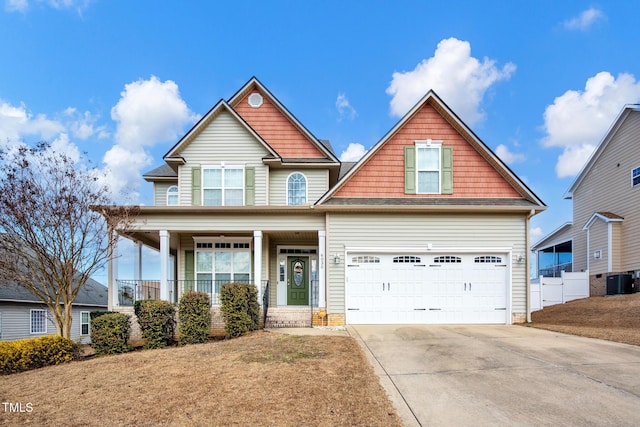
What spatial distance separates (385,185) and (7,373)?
11.2 m

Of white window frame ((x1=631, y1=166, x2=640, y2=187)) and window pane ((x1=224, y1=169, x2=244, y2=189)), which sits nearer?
window pane ((x1=224, y1=169, x2=244, y2=189))

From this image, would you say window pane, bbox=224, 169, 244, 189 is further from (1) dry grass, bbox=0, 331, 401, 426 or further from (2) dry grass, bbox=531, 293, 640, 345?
(2) dry grass, bbox=531, 293, 640, 345

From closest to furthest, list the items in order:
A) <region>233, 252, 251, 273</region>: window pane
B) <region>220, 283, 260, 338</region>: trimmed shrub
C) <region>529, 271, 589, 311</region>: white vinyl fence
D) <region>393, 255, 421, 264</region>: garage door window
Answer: <region>220, 283, 260, 338</region>: trimmed shrub < <region>393, 255, 421, 264</region>: garage door window < <region>233, 252, 251, 273</region>: window pane < <region>529, 271, 589, 311</region>: white vinyl fence

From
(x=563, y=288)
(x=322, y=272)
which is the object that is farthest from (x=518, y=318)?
(x=563, y=288)

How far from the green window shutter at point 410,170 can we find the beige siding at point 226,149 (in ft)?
16.1

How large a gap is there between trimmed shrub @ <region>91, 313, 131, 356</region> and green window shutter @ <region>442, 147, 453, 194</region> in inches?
414

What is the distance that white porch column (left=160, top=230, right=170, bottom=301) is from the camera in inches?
575

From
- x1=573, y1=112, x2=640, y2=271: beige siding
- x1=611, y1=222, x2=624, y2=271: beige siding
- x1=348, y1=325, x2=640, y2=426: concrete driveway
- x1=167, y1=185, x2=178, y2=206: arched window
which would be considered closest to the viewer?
x1=348, y1=325, x2=640, y2=426: concrete driveway

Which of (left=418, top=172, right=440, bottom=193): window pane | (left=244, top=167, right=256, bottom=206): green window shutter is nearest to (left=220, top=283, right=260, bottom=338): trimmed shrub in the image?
(left=244, top=167, right=256, bottom=206): green window shutter

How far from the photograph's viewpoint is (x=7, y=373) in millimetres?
Answer: 9711

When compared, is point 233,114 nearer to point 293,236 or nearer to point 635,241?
point 293,236

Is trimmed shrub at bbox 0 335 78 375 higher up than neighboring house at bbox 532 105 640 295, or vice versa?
neighboring house at bbox 532 105 640 295

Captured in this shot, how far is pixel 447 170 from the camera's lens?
15453 mm

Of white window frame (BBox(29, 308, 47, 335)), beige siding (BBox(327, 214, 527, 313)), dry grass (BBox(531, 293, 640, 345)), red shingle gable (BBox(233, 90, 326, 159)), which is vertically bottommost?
white window frame (BBox(29, 308, 47, 335))
